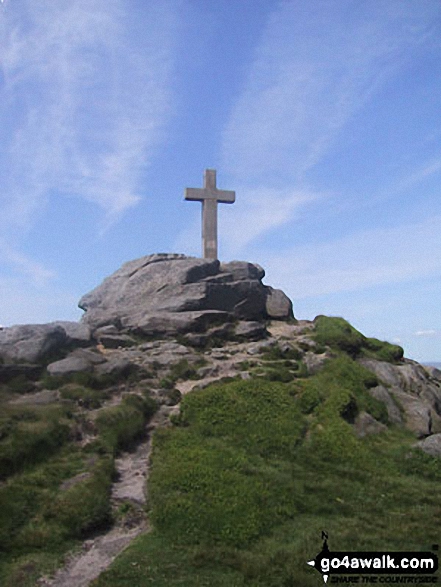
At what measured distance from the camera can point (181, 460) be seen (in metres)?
20.6

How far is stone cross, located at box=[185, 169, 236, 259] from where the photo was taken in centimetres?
4769

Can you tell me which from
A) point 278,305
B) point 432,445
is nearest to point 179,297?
Answer: point 278,305

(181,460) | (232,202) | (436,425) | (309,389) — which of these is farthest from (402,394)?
(232,202)

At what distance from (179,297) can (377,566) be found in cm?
3259

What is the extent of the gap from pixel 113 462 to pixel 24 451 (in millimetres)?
3536

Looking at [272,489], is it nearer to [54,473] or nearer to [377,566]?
[377,566]

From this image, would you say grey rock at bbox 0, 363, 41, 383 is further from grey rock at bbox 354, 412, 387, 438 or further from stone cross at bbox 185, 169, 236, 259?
stone cross at bbox 185, 169, 236, 259

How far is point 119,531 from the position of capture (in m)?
16.5

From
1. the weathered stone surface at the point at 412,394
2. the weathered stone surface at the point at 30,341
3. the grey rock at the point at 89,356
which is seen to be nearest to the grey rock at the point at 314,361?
the weathered stone surface at the point at 412,394

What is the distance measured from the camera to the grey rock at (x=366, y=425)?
25469 millimetres

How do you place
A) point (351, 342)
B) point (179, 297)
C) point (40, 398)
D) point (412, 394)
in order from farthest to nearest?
point (179, 297) → point (351, 342) → point (412, 394) → point (40, 398)

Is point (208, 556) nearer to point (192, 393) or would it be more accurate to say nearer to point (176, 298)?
point (192, 393)

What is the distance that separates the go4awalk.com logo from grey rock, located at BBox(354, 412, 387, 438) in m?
10.6

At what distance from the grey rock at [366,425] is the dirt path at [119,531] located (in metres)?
10.3
